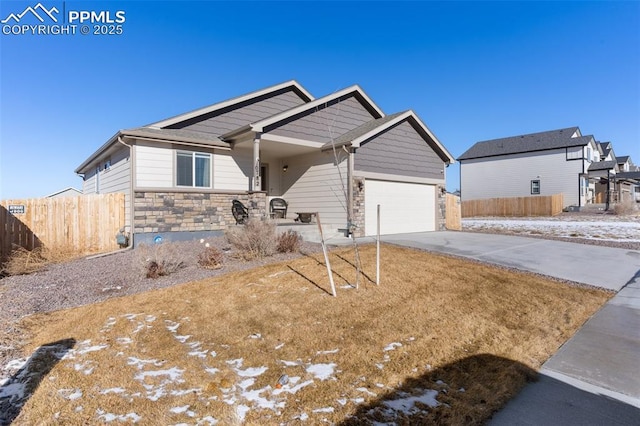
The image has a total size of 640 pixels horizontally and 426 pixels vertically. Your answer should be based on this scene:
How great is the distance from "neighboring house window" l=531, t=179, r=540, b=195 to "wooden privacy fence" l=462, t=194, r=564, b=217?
8.07 feet

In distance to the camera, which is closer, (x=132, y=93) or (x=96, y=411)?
(x=96, y=411)

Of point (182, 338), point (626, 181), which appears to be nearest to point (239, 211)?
point (182, 338)

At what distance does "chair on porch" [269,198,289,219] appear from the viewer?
1420cm

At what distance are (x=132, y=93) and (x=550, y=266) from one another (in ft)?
52.1

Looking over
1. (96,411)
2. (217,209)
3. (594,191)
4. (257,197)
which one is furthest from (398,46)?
(594,191)

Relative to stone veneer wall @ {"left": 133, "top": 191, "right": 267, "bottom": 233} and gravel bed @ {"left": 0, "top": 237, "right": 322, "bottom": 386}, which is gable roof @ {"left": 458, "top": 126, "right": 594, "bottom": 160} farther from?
gravel bed @ {"left": 0, "top": 237, "right": 322, "bottom": 386}

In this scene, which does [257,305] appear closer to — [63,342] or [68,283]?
[63,342]

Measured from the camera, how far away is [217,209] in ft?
40.4

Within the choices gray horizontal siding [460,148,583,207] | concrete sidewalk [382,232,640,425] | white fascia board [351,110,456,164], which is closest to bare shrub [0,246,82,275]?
white fascia board [351,110,456,164]

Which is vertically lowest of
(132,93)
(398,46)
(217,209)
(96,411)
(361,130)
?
(96,411)

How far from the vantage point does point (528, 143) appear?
3247cm

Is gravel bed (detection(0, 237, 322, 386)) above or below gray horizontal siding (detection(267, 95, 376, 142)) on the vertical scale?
below

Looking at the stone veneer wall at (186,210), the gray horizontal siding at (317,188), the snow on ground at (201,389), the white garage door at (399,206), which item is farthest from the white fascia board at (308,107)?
the snow on ground at (201,389)

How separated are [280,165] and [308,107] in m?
3.75
